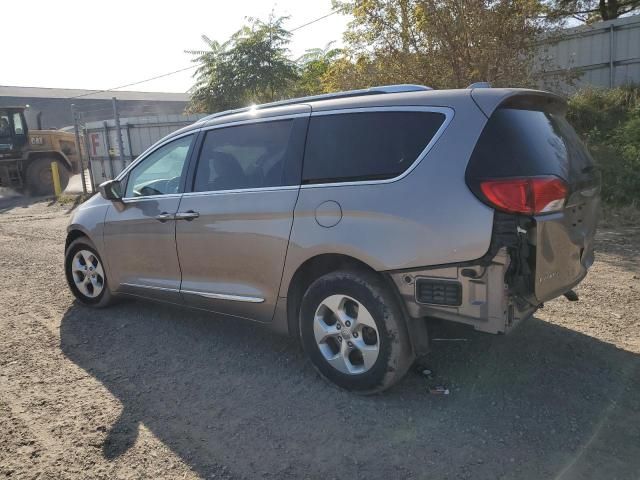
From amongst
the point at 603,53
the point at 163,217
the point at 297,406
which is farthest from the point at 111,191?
the point at 603,53

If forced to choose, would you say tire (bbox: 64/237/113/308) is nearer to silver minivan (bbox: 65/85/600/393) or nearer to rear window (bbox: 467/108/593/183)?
silver minivan (bbox: 65/85/600/393)

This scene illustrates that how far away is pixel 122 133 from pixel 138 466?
14.6 meters

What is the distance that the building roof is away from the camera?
165 feet

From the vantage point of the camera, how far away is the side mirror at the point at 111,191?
15.6 feet

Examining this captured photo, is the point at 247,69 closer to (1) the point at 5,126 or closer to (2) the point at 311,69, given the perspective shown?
(2) the point at 311,69

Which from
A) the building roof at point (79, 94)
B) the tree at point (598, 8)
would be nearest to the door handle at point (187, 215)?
the tree at point (598, 8)

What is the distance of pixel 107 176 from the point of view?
54.5 feet

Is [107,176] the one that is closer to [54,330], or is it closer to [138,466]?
[54,330]

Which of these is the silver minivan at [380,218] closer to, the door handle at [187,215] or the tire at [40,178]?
the door handle at [187,215]

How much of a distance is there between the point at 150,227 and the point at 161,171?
52cm

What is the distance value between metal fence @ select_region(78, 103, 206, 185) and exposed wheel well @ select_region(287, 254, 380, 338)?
467 inches

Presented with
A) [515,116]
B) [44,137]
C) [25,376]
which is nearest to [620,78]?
[515,116]

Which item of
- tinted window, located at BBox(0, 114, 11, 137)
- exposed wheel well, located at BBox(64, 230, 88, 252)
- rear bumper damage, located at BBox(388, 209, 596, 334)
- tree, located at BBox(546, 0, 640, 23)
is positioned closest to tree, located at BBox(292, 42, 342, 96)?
tree, located at BBox(546, 0, 640, 23)

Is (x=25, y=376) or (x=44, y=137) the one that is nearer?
(x=25, y=376)
